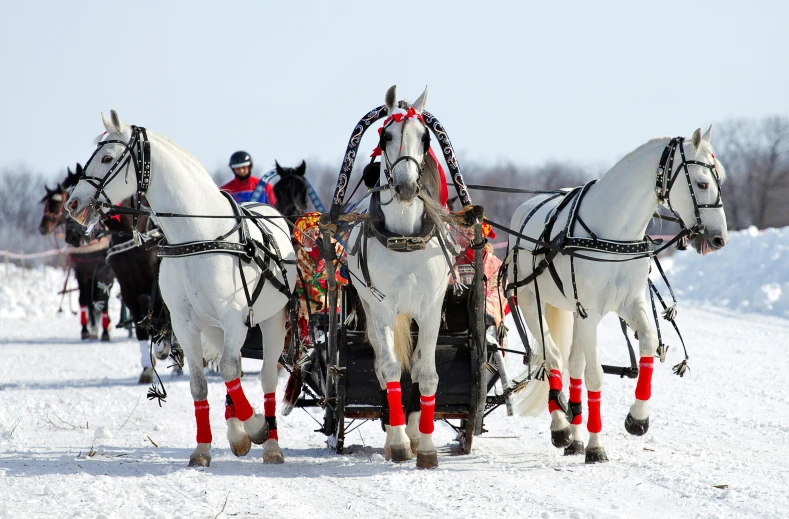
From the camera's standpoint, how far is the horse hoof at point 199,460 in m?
7.00

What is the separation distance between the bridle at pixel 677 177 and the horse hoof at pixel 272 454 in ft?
11.3

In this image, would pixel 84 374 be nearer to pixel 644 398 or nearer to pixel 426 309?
pixel 426 309

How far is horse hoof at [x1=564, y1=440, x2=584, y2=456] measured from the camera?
24.8ft

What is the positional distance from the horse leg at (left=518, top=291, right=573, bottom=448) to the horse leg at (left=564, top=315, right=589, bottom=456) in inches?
2.1

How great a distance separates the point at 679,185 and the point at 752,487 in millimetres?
2177

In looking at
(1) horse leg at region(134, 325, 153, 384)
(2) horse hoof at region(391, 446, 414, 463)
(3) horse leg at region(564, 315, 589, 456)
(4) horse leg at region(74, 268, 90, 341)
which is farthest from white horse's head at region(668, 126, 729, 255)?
(4) horse leg at region(74, 268, 90, 341)

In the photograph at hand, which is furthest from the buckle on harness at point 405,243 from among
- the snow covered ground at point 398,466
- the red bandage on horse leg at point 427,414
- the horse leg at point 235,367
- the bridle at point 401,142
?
the snow covered ground at point 398,466

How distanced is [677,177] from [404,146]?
78.3 inches

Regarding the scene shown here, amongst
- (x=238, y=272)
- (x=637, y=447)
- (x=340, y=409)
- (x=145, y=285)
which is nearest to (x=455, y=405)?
(x=340, y=409)

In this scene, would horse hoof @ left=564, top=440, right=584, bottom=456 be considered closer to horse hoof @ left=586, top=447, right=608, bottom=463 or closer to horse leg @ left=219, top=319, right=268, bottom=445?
horse hoof @ left=586, top=447, right=608, bottom=463

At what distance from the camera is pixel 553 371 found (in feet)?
26.2

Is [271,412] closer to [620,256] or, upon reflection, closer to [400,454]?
[400,454]

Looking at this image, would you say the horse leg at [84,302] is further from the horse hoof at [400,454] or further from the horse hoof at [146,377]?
the horse hoof at [400,454]

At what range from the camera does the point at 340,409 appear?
7.46m
